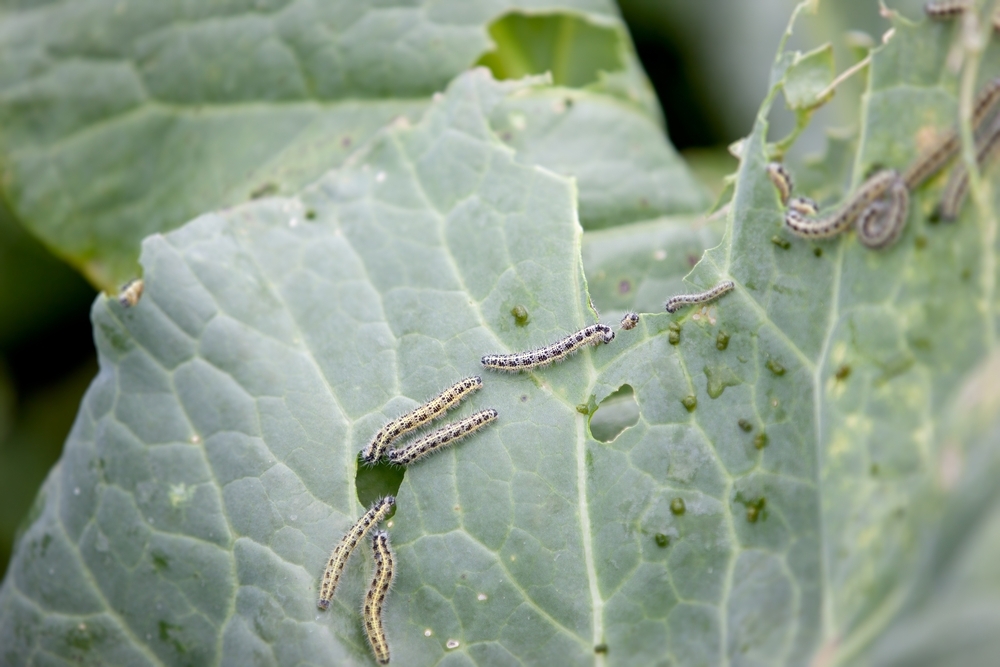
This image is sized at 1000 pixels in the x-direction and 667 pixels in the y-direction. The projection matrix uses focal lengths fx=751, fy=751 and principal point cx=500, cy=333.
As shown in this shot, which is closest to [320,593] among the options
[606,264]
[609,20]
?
[606,264]

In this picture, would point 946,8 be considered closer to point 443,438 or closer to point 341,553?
point 443,438

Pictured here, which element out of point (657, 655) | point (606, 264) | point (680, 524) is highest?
point (606, 264)

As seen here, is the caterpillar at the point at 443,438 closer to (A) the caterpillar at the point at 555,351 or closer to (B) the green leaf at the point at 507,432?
(B) the green leaf at the point at 507,432

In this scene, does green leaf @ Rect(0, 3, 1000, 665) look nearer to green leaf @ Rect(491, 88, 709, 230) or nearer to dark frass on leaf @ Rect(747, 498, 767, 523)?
dark frass on leaf @ Rect(747, 498, 767, 523)

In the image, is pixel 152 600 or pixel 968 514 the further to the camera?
pixel 152 600

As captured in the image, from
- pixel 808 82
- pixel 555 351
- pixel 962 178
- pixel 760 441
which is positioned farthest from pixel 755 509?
pixel 808 82

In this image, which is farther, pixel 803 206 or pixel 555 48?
pixel 555 48

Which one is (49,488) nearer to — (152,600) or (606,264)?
(152,600)
